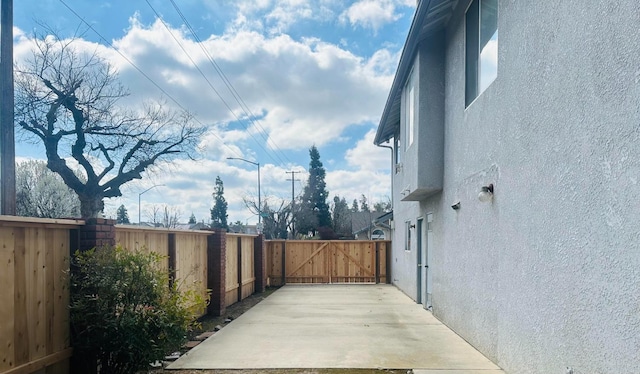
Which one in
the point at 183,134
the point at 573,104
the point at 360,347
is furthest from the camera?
the point at 183,134

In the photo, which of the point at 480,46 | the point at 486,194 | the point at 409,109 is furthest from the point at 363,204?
the point at 486,194

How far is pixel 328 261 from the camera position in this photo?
54.0 feet

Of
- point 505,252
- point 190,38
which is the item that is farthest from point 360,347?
point 190,38

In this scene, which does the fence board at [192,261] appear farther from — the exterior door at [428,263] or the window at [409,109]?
the window at [409,109]

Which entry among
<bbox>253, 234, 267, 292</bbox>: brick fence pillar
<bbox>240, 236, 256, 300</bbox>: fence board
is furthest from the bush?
<bbox>253, 234, 267, 292</bbox>: brick fence pillar

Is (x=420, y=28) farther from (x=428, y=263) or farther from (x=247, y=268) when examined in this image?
(x=247, y=268)

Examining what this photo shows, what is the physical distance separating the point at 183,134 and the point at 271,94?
8943 mm

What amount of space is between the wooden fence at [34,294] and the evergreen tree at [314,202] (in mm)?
36703

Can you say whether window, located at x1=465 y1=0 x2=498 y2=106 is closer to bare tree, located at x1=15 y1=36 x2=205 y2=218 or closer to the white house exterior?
the white house exterior

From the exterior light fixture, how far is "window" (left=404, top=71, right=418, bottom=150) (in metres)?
3.67

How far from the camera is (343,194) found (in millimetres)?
53875

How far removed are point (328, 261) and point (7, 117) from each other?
12.5 meters

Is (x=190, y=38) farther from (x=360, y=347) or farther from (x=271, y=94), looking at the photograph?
(x=360, y=347)

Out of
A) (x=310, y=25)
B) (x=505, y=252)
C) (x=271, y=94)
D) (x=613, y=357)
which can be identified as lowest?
(x=613, y=357)
